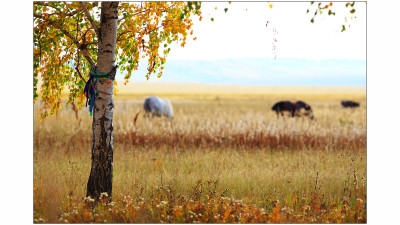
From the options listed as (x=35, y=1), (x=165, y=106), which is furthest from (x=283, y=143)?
(x=165, y=106)

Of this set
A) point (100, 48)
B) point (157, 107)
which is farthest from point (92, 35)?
point (157, 107)

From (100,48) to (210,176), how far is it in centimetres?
392

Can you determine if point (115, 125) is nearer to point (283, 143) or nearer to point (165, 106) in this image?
point (283, 143)

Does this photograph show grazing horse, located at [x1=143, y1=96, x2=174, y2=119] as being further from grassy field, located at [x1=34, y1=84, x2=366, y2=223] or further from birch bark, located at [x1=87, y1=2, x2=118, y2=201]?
birch bark, located at [x1=87, y1=2, x2=118, y2=201]

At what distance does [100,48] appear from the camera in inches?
246

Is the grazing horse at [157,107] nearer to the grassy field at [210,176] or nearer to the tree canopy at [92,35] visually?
the grassy field at [210,176]

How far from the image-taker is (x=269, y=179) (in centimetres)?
834

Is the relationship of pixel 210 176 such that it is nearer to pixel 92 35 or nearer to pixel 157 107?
pixel 92 35

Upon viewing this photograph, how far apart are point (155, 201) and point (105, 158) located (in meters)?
1.18

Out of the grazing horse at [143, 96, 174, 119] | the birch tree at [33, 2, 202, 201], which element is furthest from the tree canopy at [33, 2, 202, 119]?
the grazing horse at [143, 96, 174, 119]

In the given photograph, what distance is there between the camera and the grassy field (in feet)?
20.5

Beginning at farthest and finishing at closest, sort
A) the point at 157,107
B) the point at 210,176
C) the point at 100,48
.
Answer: the point at 157,107
the point at 210,176
the point at 100,48

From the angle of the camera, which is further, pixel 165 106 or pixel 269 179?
pixel 165 106

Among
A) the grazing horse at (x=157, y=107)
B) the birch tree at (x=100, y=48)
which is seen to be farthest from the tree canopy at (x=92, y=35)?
the grazing horse at (x=157, y=107)
